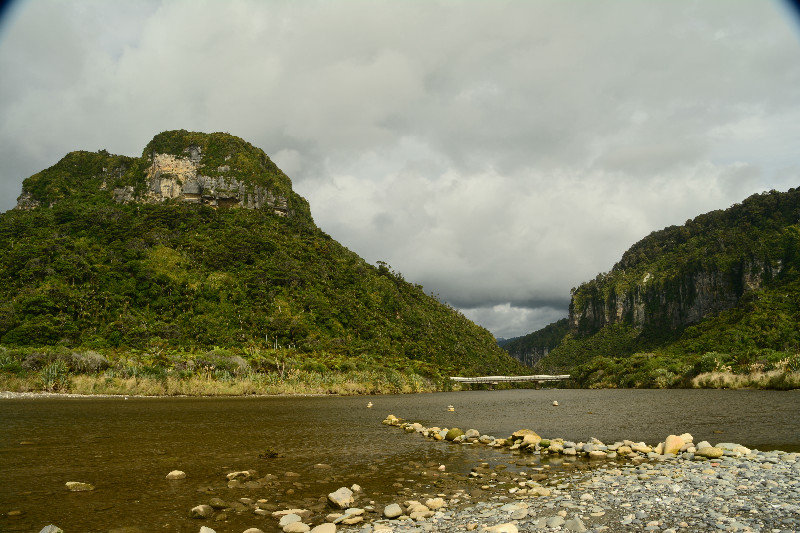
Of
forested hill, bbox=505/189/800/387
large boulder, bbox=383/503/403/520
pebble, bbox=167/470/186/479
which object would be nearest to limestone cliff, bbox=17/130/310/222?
forested hill, bbox=505/189/800/387

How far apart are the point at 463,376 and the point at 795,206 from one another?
120 meters

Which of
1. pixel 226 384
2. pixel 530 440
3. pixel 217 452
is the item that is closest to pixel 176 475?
pixel 217 452

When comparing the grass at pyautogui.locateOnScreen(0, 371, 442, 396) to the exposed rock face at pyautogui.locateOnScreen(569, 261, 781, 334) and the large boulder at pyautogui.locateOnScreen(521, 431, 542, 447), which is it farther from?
the exposed rock face at pyautogui.locateOnScreen(569, 261, 781, 334)

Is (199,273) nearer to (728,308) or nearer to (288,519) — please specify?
(288,519)

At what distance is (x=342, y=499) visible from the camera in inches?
421

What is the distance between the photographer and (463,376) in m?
116

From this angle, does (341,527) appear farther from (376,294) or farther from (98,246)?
(376,294)

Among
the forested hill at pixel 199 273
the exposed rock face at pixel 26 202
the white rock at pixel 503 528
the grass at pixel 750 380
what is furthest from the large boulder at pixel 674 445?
the exposed rock face at pixel 26 202

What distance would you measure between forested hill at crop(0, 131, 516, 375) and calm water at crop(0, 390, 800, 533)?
5040cm

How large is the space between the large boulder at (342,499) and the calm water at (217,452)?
1.51 feet

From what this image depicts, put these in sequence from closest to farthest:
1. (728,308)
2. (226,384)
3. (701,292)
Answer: (226,384) < (728,308) < (701,292)

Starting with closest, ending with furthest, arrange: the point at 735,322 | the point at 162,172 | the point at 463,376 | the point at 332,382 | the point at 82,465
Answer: the point at 82,465 < the point at 332,382 < the point at 735,322 < the point at 463,376 < the point at 162,172

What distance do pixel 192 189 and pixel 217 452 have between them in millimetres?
150963

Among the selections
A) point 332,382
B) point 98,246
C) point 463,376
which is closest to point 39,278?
point 98,246
